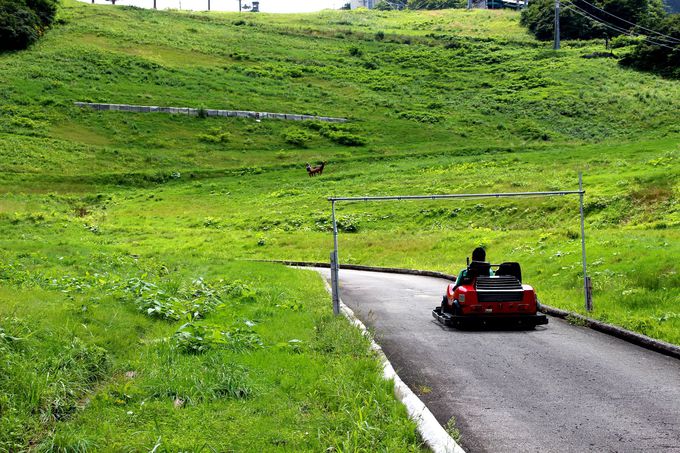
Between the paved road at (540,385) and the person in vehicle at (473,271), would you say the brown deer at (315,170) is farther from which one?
the person in vehicle at (473,271)

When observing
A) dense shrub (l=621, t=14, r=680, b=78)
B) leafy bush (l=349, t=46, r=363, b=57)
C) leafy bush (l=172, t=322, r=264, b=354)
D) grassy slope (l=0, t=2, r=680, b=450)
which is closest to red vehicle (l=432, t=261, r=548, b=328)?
grassy slope (l=0, t=2, r=680, b=450)

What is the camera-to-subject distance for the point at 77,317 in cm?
1096

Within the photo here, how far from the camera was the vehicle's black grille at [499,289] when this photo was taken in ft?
47.9

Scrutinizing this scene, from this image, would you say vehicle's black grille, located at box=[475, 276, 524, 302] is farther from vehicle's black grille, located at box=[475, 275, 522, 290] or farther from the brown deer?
the brown deer

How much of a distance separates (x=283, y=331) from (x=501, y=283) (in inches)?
203

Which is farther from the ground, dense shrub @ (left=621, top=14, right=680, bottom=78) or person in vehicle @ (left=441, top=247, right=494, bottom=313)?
dense shrub @ (left=621, top=14, right=680, bottom=78)

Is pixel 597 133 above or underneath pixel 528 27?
underneath

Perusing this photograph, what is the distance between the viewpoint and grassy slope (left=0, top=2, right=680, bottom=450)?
329 inches

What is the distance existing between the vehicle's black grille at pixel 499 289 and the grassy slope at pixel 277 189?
2213 millimetres

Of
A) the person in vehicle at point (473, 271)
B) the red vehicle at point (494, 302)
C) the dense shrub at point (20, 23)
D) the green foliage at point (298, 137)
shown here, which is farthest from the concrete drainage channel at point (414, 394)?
the dense shrub at point (20, 23)

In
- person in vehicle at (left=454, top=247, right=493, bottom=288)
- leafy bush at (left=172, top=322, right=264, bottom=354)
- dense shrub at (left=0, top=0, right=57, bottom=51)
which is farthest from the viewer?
dense shrub at (left=0, top=0, right=57, bottom=51)

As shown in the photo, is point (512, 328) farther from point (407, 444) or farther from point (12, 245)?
point (12, 245)

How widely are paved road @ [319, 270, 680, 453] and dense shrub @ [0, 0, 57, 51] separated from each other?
243 ft

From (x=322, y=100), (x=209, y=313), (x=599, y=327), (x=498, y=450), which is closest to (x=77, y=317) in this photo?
(x=209, y=313)
